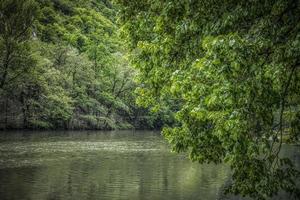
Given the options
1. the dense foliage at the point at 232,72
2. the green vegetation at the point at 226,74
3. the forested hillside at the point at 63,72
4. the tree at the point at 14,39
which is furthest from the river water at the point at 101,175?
the forested hillside at the point at 63,72

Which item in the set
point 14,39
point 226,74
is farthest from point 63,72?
point 226,74

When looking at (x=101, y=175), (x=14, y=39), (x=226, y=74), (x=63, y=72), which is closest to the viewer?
(x=226, y=74)

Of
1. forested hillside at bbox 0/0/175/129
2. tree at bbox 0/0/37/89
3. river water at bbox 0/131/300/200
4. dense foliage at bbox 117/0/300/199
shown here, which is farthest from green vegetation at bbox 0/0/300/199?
forested hillside at bbox 0/0/175/129

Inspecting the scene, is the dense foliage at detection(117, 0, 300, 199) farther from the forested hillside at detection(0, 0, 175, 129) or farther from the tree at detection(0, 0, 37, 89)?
the forested hillside at detection(0, 0, 175, 129)

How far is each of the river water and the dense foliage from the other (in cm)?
913

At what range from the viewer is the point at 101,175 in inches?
1121

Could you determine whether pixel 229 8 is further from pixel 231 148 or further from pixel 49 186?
pixel 49 186

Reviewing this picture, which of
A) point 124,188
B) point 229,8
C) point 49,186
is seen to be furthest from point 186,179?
point 229,8

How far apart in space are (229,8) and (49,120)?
A: 66.0 metres

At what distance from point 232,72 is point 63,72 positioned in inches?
2872

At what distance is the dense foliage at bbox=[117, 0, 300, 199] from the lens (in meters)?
9.96

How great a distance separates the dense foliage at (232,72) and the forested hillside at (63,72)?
54.9 meters

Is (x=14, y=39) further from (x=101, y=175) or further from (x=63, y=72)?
(x=101, y=175)

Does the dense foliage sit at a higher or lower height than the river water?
higher
